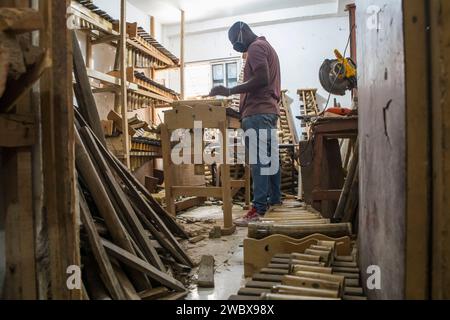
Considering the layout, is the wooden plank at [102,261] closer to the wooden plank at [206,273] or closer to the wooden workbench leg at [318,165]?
the wooden plank at [206,273]

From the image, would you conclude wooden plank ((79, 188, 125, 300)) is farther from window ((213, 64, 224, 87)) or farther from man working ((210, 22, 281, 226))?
window ((213, 64, 224, 87))

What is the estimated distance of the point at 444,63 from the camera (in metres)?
0.87

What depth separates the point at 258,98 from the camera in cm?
327

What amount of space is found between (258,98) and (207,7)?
17.5ft

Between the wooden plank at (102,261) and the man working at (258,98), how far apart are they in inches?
74.9

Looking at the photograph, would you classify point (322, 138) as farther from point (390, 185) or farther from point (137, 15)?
point (137, 15)

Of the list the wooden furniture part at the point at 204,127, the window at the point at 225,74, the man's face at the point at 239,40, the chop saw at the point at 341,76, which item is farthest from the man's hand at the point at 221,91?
the window at the point at 225,74

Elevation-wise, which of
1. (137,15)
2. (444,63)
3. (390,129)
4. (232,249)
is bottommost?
(232,249)

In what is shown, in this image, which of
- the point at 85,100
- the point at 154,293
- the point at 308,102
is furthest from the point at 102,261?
the point at 308,102

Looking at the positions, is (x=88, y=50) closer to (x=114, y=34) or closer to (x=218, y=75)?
(x=114, y=34)

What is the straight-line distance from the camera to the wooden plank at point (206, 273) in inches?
68.2

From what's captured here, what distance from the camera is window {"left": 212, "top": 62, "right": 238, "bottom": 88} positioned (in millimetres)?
8508

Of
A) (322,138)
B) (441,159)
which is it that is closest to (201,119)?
(322,138)
